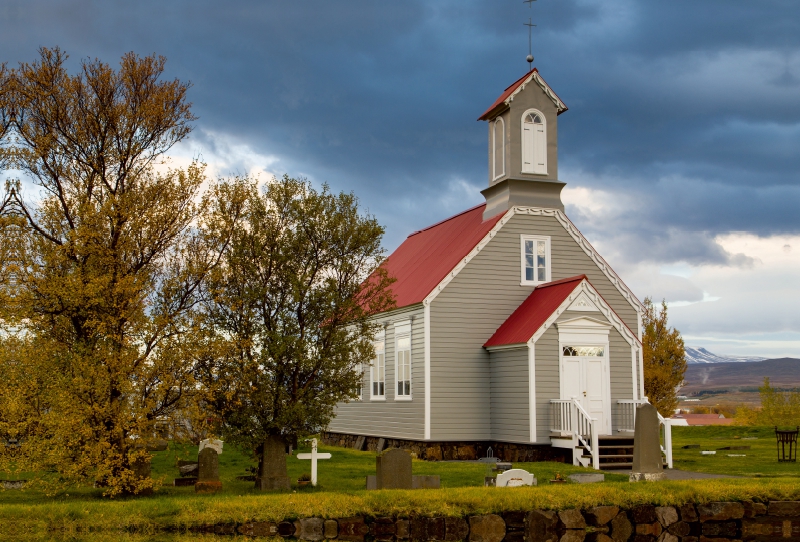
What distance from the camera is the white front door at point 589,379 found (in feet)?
82.2

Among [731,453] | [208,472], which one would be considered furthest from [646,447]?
[731,453]

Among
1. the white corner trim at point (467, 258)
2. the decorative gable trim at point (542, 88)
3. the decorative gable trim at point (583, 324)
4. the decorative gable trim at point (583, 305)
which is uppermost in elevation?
the decorative gable trim at point (542, 88)

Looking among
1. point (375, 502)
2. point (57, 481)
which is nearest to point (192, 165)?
point (57, 481)

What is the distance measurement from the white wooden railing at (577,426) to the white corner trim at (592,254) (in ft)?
20.6

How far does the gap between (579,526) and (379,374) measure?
16223 millimetres

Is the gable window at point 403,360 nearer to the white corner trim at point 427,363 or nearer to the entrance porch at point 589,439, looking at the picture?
the white corner trim at point 427,363

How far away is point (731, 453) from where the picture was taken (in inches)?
1080

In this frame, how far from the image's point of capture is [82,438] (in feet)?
52.1

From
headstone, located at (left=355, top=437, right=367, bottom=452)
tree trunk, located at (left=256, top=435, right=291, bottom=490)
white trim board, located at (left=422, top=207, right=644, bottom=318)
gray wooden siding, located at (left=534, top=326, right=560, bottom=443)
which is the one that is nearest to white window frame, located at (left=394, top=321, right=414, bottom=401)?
white trim board, located at (left=422, top=207, right=644, bottom=318)

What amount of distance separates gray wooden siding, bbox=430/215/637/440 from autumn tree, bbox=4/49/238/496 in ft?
34.2

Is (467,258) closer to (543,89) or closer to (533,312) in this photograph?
(533,312)

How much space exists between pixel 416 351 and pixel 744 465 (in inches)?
406

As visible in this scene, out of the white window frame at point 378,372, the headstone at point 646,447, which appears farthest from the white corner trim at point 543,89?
the headstone at point 646,447

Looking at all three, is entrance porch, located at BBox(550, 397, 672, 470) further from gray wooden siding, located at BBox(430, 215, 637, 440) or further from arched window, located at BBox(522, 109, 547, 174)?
arched window, located at BBox(522, 109, 547, 174)
